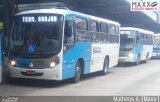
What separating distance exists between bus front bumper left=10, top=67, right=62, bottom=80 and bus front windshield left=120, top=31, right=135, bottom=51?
1353 centimetres

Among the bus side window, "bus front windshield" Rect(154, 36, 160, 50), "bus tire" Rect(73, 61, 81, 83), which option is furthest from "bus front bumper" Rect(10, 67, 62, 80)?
"bus front windshield" Rect(154, 36, 160, 50)

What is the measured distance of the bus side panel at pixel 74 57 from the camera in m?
14.1

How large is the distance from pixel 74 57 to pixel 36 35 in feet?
5.83

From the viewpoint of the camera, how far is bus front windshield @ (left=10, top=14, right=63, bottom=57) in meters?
13.7

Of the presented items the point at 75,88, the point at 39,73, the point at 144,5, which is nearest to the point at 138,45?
the point at 144,5

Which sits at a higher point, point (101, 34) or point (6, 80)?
point (101, 34)

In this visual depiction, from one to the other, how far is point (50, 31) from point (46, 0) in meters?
12.9

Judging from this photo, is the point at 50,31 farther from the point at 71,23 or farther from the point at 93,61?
the point at 93,61

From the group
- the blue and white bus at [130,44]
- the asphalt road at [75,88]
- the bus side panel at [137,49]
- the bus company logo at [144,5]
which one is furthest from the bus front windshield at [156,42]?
the asphalt road at [75,88]

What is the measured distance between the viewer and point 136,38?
27.5 m

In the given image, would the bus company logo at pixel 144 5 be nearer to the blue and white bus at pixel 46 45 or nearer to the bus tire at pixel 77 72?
the bus tire at pixel 77 72

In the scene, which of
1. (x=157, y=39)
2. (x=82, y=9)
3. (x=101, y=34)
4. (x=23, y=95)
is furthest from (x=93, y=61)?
(x=157, y=39)

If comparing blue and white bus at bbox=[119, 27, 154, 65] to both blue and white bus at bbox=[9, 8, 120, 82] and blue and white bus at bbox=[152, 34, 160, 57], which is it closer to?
blue and white bus at bbox=[152, 34, 160, 57]

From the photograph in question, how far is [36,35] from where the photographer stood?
1395 centimetres
